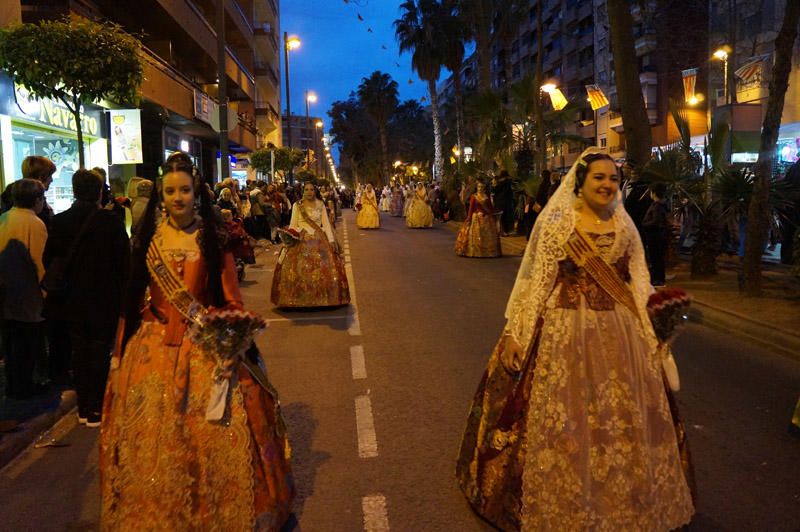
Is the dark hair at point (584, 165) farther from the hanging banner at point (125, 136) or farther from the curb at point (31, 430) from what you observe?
the hanging banner at point (125, 136)

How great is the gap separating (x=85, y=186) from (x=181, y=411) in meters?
2.90

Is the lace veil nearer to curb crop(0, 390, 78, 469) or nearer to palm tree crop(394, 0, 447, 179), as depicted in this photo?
curb crop(0, 390, 78, 469)

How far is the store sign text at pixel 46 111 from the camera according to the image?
11945 mm

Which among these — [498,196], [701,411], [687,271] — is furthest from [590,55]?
[701,411]

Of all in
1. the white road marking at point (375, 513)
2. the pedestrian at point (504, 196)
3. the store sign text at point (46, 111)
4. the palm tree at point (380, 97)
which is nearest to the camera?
the white road marking at point (375, 513)

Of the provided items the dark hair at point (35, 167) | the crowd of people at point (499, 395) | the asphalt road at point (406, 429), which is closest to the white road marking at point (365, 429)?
the asphalt road at point (406, 429)

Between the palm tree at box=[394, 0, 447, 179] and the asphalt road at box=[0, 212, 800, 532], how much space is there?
106 feet

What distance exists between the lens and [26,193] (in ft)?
19.7

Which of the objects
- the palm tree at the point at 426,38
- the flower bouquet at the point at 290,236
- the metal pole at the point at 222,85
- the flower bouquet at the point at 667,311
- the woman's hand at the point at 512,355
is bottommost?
the woman's hand at the point at 512,355

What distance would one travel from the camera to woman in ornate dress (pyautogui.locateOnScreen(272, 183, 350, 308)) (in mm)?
10031

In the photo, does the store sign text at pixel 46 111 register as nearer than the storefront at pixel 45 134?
→ No

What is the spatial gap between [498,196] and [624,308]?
58.0ft

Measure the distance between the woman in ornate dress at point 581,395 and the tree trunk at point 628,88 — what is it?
11.6m

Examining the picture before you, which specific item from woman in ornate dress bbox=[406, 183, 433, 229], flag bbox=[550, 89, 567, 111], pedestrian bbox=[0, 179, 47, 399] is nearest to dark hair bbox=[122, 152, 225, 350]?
pedestrian bbox=[0, 179, 47, 399]
